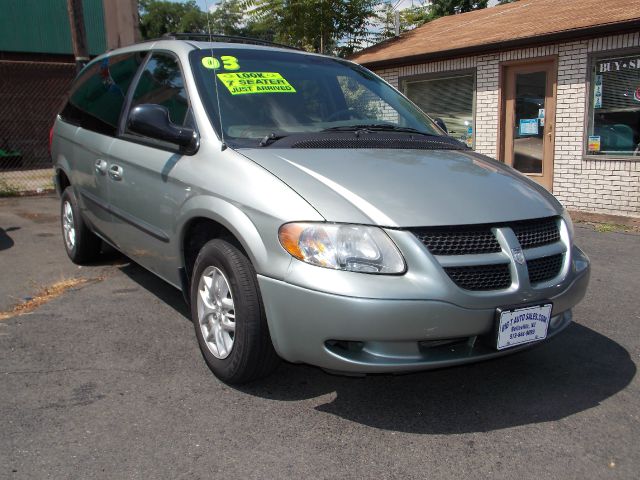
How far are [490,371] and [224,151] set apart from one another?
1.92 metres

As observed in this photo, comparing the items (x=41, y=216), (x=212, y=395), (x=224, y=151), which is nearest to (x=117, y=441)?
(x=212, y=395)

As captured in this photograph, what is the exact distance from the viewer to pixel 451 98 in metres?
10.9

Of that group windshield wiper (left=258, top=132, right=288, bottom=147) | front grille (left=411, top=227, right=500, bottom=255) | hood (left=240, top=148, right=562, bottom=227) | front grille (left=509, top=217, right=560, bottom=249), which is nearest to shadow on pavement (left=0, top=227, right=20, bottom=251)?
windshield wiper (left=258, top=132, right=288, bottom=147)

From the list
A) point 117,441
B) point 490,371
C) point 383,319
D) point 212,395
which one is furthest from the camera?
point 490,371

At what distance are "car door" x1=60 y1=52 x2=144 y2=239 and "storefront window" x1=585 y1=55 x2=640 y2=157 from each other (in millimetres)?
7000

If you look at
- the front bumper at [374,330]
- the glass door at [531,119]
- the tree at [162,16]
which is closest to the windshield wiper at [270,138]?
the front bumper at [374,330]

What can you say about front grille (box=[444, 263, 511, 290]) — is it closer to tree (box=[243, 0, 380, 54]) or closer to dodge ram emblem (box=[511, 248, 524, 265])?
Result: dodge ram emblem (box=[511, 248, 524, 265])

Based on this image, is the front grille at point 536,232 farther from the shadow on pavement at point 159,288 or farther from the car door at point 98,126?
the car door at point 98,126

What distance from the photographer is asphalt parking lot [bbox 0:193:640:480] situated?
242cm

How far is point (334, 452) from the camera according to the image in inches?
98.9

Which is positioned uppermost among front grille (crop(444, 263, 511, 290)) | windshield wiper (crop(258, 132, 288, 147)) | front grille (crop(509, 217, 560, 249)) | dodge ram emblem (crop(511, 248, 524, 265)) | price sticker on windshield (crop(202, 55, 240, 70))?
price sticker on windshield (crop(202, 55, 240, 70))

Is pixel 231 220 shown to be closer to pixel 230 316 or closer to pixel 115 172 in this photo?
pixel 230 316

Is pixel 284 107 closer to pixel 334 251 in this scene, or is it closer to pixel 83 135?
pixel 334 251

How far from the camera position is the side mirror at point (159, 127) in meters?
3.17
